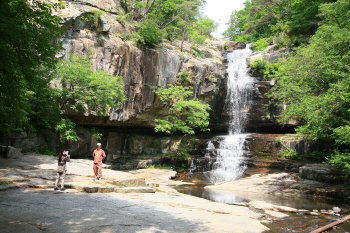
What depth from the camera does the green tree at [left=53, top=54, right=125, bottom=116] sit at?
49.9ft

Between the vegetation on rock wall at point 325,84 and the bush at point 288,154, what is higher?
the vegetation on rock wall at point 325,84

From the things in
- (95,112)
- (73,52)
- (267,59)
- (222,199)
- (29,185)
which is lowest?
(222,199)

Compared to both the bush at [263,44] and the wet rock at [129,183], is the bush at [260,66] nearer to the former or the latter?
the bush at [263,44]

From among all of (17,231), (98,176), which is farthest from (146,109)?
(17,231)

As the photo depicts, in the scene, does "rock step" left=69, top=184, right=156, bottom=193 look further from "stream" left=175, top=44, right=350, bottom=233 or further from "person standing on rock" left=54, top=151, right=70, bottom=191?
"stream" left=175, top=44, right=350, bottom=233

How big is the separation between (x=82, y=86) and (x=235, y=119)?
16571 millimetres

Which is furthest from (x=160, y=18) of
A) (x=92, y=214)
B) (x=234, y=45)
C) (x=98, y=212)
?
(x=92, y=214)

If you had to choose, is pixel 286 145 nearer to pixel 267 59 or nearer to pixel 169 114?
pixel 169 114

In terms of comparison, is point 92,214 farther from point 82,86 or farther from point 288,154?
point 288,154

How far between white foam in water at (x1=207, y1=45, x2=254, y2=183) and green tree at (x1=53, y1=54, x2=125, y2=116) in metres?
9.77

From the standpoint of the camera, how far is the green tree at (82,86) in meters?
15.2

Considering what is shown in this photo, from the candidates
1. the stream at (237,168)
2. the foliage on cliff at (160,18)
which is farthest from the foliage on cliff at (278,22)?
the foliage on cliff at (160,18)

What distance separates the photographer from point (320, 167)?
1457cm

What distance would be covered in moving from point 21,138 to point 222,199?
44.3 ft
